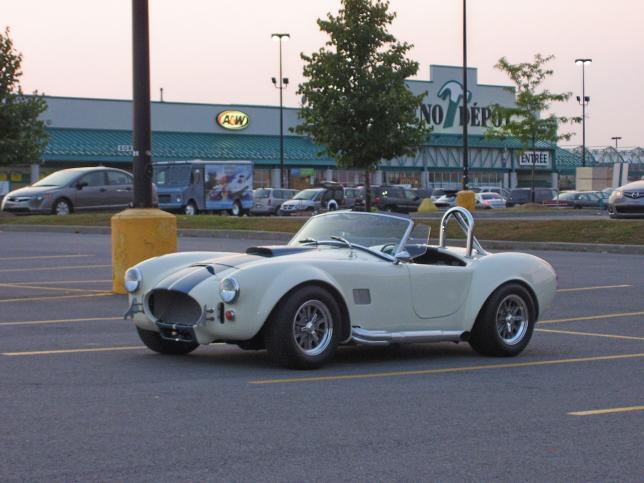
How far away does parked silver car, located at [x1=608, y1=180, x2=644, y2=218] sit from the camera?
30.9 metres

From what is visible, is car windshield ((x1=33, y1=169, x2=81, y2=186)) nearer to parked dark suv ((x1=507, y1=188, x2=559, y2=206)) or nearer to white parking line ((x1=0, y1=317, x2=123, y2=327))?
white parking line ((x1=0, y1=317, x2=123, y2=327))

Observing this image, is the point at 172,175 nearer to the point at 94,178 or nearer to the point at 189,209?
the point at 189,209

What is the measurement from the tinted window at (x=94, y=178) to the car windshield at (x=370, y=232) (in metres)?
24.8

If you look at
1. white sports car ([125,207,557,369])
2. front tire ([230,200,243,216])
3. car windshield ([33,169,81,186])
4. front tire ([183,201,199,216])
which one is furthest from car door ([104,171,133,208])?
white sports car ([125,207,557,369])

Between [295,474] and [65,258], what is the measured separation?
15.9 meters

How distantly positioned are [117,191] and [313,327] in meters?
26.6

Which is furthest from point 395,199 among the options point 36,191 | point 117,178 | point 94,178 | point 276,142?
point 276,142

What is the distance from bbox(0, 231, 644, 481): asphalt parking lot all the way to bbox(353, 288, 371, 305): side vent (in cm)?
51

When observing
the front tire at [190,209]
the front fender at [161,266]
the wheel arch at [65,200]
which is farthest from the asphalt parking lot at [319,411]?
the front tire at [190,209]

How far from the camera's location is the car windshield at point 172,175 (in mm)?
44281

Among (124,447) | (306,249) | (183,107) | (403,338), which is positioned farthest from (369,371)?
(183,107)

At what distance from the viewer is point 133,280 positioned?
9.59 meters

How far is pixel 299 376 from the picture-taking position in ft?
28.3

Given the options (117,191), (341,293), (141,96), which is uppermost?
(141,96)
